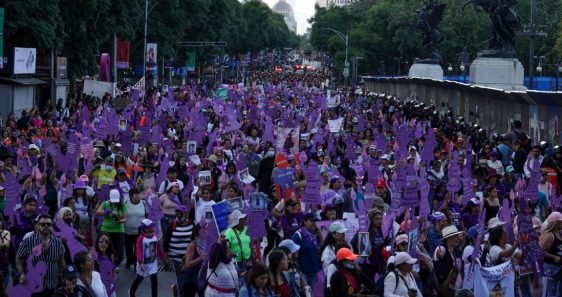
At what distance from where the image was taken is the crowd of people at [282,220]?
999cm

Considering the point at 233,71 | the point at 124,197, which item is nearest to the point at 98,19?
the point at 124,197

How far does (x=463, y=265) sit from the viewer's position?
10.6 m

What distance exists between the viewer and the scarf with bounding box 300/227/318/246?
36.9 ft

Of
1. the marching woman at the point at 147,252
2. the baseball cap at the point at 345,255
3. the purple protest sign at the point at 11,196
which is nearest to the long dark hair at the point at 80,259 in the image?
the baseball cap at the point at 345,255

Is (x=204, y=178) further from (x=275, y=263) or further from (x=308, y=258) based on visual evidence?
(x=275, y=263)

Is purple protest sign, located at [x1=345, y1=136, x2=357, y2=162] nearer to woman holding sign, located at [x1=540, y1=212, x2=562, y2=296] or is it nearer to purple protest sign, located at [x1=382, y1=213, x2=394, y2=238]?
purple protest sign, located at [x1=382, y1=213, x2=394, y2=238]

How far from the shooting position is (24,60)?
40438 millimetres

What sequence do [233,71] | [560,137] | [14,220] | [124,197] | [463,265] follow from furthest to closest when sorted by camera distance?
[233,71], [560,137], [124,197], [14,220], [463,265]

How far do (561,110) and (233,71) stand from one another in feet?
419

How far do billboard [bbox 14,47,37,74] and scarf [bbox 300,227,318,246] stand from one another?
29.3 metres

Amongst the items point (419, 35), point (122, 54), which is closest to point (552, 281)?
point (122, 54)

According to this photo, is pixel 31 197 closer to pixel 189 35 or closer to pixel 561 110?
pixel 561 110

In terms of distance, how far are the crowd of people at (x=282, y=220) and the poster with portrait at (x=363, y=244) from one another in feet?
Answer: 0.05

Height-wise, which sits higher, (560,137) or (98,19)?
(98,19)
